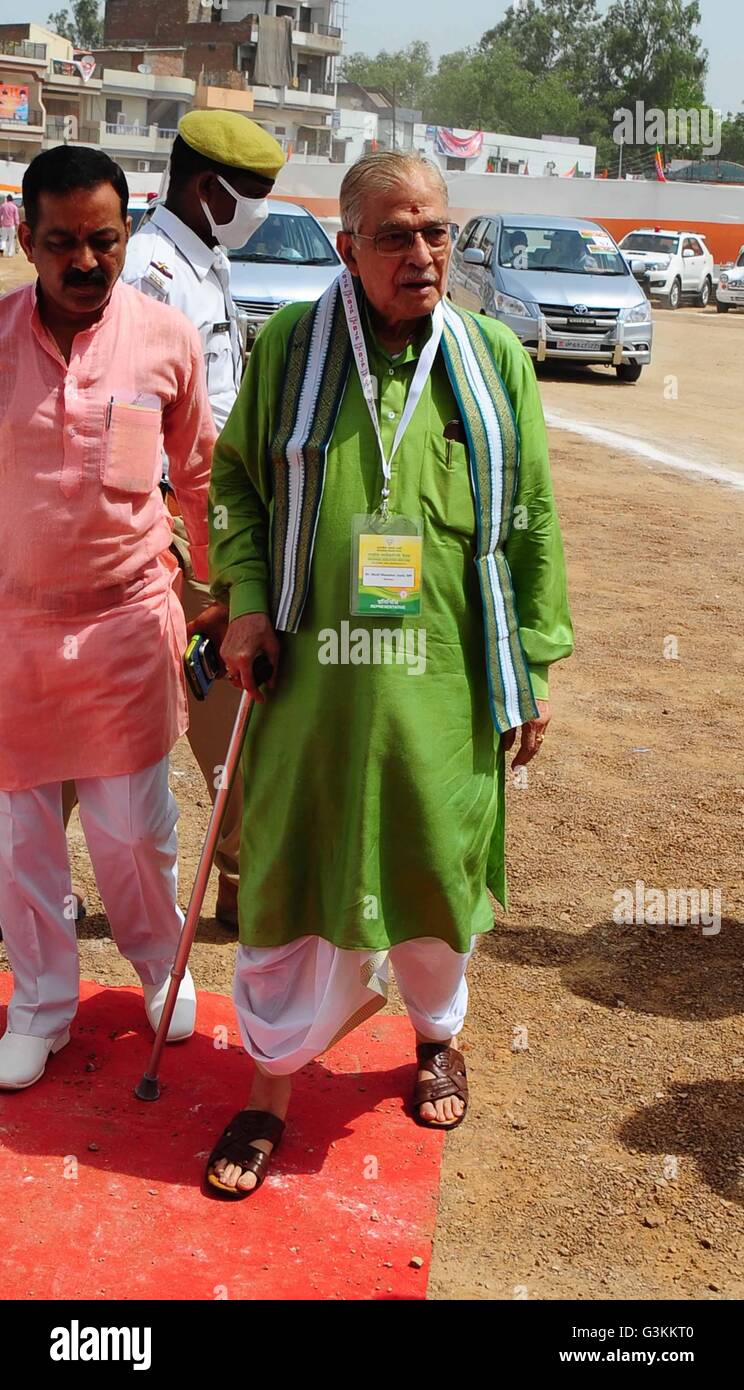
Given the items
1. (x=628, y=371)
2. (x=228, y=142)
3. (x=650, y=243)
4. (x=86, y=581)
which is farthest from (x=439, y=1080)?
(x=650, y=243)

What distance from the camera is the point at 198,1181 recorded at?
3.28 meters

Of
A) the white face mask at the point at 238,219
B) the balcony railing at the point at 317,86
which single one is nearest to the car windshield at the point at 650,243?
the white face mask at the point at 238,219

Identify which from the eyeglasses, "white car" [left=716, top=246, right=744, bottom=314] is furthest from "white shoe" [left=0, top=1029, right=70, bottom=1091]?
"white car" [left=716, top=246, right=744, bottom=314]

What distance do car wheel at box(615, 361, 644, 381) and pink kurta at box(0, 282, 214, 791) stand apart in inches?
589

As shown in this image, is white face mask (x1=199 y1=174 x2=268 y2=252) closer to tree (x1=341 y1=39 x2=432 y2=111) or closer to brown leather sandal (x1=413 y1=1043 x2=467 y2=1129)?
brown leather sandal (x1=413 y1=1043 x2=467 y2=1129)

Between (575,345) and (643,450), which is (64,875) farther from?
(575,345)

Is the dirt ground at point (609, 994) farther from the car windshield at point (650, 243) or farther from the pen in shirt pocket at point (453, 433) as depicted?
the car windshield at point (650, 243)

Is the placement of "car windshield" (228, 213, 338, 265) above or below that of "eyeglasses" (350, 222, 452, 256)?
below

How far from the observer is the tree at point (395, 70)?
12669 centimetres

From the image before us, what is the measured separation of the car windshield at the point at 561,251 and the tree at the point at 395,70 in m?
113

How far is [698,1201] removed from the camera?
3338 mm

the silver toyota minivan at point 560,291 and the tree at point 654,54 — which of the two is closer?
the silver toyota minivan at point 560,291

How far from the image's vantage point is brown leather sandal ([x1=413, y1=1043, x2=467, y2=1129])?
3562 mm

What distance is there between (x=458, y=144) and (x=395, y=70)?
67189 mm
